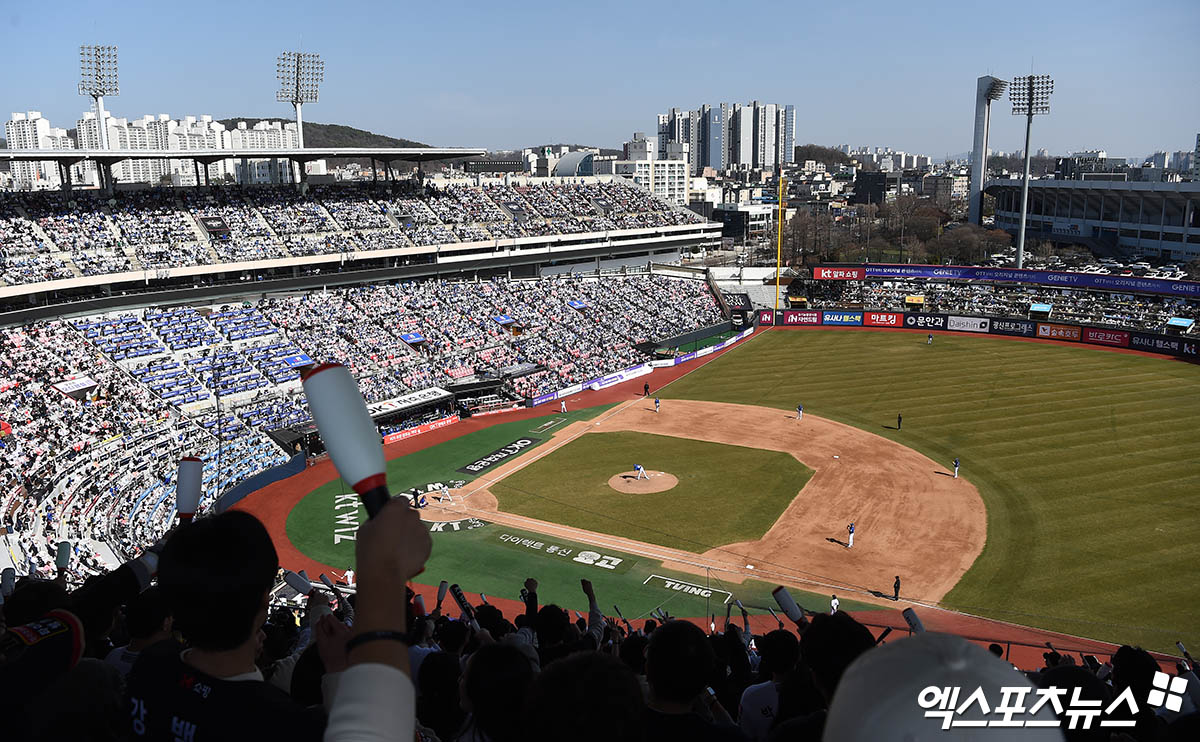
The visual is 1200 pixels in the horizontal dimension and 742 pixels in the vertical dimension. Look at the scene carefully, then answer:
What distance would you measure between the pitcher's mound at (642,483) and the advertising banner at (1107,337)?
40800 mm

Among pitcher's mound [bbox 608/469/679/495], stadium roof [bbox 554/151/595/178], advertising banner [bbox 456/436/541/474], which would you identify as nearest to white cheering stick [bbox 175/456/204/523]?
pitcher's mound [bbox 608/469/679/495]

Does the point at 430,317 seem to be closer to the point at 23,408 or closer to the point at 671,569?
the point at 23,408

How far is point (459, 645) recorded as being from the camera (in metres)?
7.95

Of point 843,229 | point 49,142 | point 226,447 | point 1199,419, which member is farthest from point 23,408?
point 843,229

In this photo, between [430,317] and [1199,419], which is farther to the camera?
[430,317]

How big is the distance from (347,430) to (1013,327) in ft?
225

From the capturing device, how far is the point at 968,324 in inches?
2537

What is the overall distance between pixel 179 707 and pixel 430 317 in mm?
52452

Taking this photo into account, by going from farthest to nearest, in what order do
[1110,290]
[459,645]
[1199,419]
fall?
[1110,290], [1199,419], [459,645]

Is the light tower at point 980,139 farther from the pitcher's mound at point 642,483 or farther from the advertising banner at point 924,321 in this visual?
the pitcher's mound at point 642,483

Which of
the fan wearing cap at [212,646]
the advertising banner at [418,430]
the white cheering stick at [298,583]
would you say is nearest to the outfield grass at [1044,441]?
the advertising banner at [418,430]

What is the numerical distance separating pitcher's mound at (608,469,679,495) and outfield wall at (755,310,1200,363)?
36.7m

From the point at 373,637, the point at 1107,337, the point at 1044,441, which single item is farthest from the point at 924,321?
the point at 373,637

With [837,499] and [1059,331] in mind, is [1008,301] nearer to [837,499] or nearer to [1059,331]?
[1059,331]
